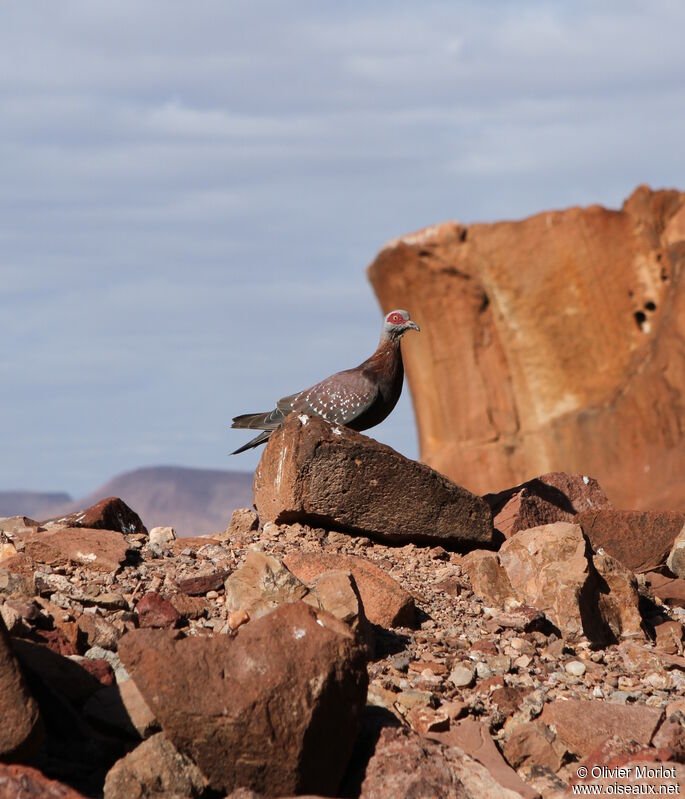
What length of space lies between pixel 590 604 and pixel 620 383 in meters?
19.2

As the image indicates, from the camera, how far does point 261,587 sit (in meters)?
6.02

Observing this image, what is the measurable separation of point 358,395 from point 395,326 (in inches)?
31.0

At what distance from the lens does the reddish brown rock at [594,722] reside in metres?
5.41

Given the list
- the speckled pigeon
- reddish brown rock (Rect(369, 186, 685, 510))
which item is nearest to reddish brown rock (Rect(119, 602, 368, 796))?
the speckled pigeon

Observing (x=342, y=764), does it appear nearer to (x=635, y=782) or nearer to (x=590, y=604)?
(x=635, y=782)

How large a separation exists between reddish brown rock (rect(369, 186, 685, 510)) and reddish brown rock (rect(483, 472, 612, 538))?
1457 centimetres

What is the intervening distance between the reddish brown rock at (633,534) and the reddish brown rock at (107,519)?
11.0ft

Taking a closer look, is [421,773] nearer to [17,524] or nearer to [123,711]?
[123,711]

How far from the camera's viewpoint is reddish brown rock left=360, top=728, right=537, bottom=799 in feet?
15.4

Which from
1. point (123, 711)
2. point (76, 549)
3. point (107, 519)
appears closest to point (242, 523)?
point (107, 519)

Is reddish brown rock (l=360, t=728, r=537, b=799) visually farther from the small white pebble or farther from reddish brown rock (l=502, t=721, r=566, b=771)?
the small white pebble

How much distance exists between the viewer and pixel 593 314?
2620cm

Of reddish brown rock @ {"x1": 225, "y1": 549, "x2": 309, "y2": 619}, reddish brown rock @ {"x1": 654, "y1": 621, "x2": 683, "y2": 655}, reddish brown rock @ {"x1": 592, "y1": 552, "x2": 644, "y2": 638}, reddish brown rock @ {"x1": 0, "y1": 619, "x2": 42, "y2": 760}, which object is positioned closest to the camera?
reddish brown rock @ {"x1": 0, "y1": 619, "x2": 42, "y2": 760}

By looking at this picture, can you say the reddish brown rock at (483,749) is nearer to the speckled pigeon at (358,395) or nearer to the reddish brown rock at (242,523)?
the reddish brown rock at (242,523)
